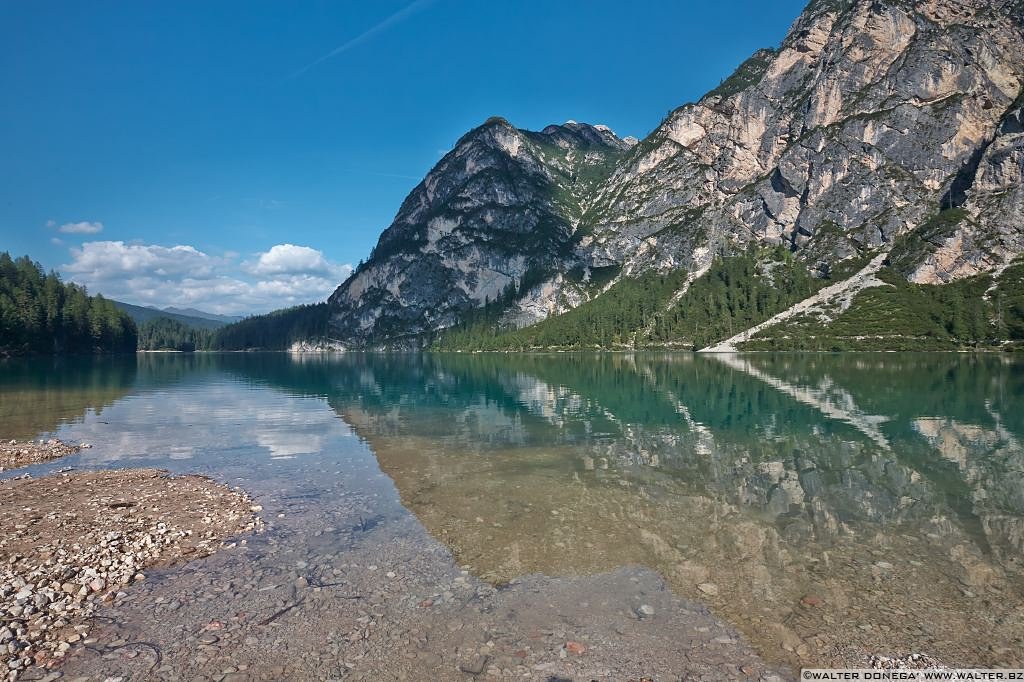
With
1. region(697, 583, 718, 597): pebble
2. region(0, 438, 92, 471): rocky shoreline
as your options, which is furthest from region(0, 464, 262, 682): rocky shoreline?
region(697, 583, 718, 597): pebble

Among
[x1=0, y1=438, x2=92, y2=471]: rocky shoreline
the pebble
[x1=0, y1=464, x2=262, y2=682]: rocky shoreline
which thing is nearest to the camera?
[x1=0, y1=464, x2=262, y2=682]: rocky shoreline

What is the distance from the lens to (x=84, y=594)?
13.0 metres

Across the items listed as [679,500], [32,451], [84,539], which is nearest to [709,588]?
[679,500]

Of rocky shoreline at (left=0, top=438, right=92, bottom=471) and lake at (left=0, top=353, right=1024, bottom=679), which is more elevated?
rocky shoreline at (left=0, top=438, right=92, bottom=471)

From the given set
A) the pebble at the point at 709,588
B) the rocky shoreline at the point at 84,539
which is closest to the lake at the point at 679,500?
the pebble at the point at 709,588

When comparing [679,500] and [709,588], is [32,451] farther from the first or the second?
[709,588]

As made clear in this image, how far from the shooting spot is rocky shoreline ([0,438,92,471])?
96.0 ft

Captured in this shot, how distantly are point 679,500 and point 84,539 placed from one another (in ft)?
68.2

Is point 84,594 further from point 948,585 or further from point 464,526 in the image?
point 948,585

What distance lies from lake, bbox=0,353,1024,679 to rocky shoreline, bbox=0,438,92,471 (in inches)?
51.2

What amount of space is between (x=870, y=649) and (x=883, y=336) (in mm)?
219582

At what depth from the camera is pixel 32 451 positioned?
3188cm

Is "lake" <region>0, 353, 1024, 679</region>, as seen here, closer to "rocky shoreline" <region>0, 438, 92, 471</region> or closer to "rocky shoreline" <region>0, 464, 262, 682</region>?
"rocky shoreline" <region>0, 464, 262, 682</region>

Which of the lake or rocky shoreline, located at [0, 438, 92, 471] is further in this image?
rocky shoreline, located at [0, 438, 92, 471]
